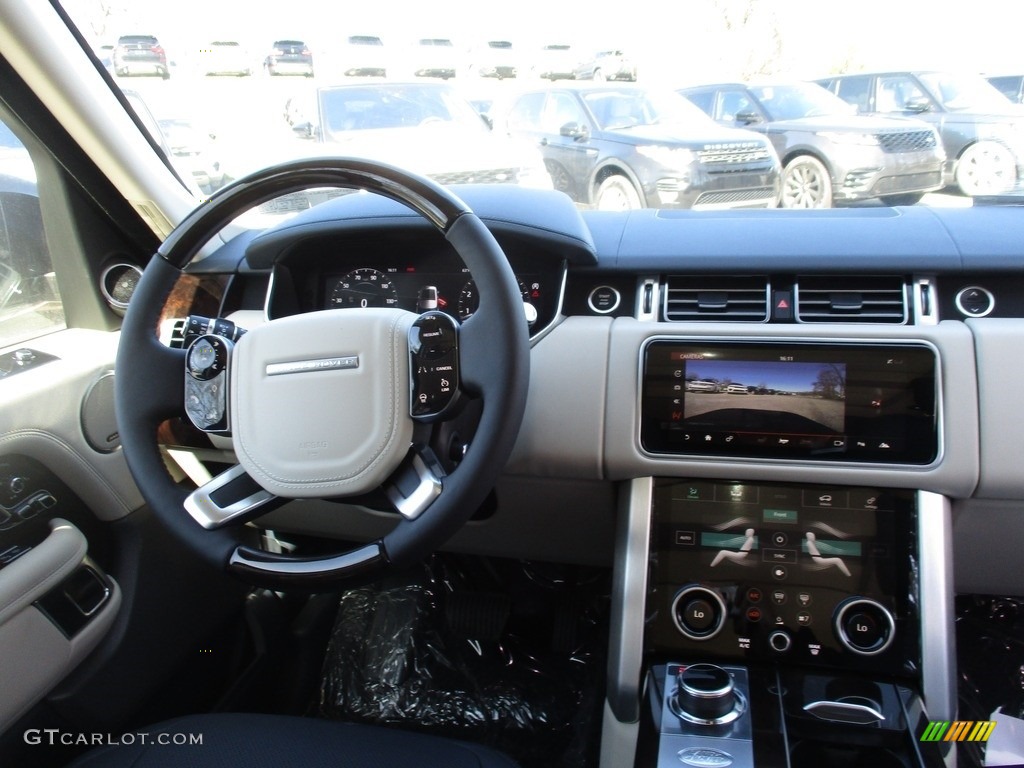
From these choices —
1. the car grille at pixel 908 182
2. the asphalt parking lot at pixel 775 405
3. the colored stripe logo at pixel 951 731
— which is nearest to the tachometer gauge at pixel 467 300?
the asphalt parking lot at pixel 775 405

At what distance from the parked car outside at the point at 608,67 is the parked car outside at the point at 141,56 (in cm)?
123

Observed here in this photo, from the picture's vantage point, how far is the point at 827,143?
237 cm

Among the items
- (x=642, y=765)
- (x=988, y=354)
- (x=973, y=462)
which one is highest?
(x=988, y=354)

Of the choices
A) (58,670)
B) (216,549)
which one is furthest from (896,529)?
(58,670)

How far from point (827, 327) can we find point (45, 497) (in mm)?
1584

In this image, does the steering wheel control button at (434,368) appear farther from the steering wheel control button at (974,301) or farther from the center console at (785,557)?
the steering wheel control button at (974,301)

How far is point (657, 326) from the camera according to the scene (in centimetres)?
158

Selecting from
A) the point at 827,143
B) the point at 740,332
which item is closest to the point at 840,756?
the point at 740,332

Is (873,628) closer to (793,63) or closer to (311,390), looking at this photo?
(311,390)

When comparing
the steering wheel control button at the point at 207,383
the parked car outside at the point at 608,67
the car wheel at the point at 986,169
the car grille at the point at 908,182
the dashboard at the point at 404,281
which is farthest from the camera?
the parked car outside at the point at 608,67

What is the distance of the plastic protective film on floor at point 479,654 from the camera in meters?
2.14

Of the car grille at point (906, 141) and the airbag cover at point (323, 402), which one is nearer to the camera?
the airbag cover at point (323, 402)

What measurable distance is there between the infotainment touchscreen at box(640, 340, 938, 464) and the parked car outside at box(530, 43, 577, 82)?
121 cm

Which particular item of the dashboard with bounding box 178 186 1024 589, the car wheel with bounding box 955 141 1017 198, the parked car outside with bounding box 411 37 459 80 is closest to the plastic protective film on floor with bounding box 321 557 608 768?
the dashboard with bounding box 178 186 1024 589
